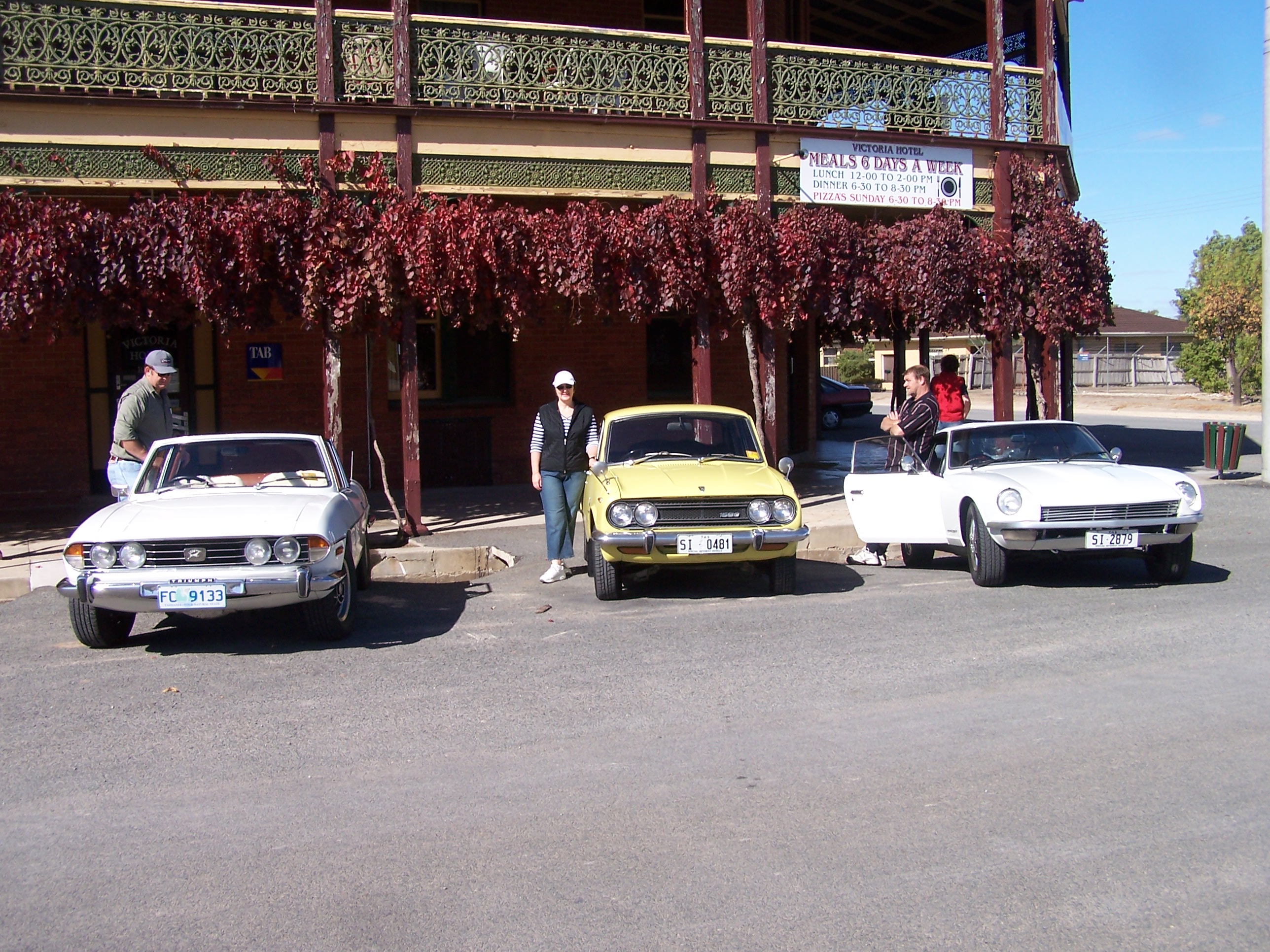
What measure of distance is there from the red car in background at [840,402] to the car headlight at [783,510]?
70.1 feet

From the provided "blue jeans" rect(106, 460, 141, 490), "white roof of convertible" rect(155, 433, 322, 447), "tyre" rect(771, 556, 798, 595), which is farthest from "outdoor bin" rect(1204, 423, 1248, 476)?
"blue jeans" rect(106, 460, 141, 490)

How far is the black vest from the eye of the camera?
9.92 meters

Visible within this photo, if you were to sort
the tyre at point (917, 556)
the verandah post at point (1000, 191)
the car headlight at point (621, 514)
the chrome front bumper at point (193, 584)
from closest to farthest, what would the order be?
the chrome front bumper at point (193, 584) < the car headlight at point (621, 514) < the tyre at point (917, 556) < the verandah post at point (1000, 191)

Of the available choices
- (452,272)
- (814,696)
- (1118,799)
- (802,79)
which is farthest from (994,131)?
(1118,799)

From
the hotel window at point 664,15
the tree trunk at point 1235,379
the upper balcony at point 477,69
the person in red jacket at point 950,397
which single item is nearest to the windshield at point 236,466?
the upper balcony at point 477,69

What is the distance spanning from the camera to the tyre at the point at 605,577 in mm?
8961

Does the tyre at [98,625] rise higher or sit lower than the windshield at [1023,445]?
Result: lower

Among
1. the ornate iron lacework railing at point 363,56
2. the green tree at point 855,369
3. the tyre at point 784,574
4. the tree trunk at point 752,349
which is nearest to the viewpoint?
the tyre at point 784,574

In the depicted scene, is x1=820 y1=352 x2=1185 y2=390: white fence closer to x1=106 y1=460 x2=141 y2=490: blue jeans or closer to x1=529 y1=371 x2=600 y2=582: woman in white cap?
x1=529 y1=371 x2=600 y2=582: woman in white cap

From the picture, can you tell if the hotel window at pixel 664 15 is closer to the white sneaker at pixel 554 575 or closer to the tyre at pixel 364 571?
the white sneaker at pixel 554 575

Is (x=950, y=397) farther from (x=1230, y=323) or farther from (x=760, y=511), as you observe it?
(x=1230, y=323)

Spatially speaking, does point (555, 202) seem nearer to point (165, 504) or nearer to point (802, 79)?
point (802, 79)

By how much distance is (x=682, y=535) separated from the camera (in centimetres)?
859

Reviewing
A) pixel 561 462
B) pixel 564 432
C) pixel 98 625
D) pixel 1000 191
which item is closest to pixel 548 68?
pixel 564 432
